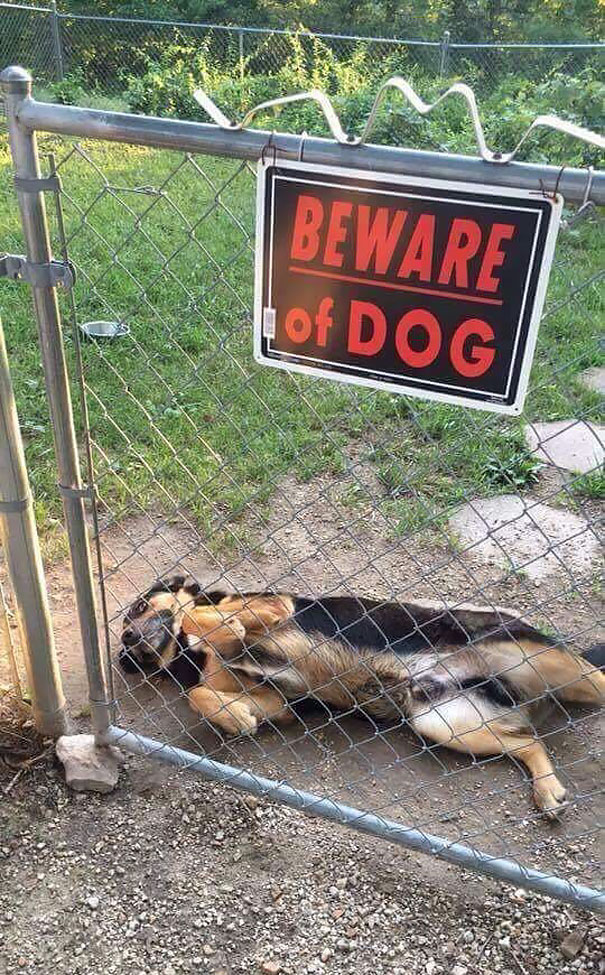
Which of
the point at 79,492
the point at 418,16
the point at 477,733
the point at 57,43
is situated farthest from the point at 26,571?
the point at 418,16

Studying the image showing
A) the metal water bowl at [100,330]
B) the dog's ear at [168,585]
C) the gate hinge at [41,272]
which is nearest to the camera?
the gate hinge at [41,272]

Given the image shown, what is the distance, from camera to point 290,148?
1857mm

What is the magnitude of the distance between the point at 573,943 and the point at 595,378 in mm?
4009

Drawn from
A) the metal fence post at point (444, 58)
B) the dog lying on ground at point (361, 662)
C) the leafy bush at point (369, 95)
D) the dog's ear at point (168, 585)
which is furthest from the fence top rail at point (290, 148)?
the metal fence post at point (444, 58)

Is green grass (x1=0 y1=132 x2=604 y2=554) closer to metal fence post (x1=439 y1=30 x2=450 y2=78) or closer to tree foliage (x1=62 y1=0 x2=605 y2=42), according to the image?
metal fence post (x1=439 y1=30 x2=450 y2=78)

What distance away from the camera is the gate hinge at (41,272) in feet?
7.36

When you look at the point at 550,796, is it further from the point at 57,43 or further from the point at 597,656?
the point at 57,43

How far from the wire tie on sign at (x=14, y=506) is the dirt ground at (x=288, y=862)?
2.69 ft

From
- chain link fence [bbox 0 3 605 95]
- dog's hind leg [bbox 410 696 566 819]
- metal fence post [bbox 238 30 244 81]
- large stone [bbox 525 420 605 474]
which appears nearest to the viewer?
dog's hind leg [bbox 410 696 566 819]

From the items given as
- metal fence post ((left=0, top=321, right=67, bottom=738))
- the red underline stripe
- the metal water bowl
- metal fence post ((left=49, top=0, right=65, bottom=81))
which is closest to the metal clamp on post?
metal fence post ((left=0, top=321, right=67, bottom=738))

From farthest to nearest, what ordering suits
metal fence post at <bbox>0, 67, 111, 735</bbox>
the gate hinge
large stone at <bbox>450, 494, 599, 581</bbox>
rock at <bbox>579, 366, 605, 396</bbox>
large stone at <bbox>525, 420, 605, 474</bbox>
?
rock at <bbox>579, 366, 605, 396</bbox>, large stone at <bbox>525, 420, 605, 474</bbox>, large stone at <bbox>450, 494, 599, 581</bbox>, the gate hinge, metal fence post at <bbox>0, 67, 111, 735</bbox>

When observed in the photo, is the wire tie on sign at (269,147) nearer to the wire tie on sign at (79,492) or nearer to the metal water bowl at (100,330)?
the wire tie on sign at (79,492)

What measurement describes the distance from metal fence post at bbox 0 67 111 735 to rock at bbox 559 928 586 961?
5.21 ft

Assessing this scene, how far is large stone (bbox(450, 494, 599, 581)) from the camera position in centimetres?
421
